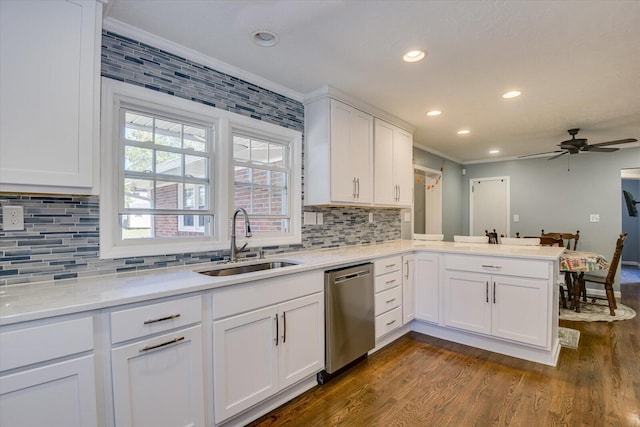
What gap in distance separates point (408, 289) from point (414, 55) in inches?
83.7

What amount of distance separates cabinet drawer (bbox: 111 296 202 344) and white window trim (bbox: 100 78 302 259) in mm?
591

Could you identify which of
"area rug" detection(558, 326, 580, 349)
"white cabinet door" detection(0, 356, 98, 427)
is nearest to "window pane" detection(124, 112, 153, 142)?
"white cabinet door" detection(0, 356, 98, 427)

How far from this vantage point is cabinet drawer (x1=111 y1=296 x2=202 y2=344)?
4.28 feet

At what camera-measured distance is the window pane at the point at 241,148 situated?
245 centimetres

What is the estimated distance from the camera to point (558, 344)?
2850mm

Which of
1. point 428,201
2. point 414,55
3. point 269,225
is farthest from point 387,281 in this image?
point 428,201

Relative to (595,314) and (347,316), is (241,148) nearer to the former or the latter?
(347,316)

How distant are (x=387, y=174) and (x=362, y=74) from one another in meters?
1.27

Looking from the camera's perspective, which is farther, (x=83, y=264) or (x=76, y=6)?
(x=83, y=264)

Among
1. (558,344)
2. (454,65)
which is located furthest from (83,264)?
(558,344)

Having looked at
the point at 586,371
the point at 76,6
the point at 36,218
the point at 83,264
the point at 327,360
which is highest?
the point at 76,6

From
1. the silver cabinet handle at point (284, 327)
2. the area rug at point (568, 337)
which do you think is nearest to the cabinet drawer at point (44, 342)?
the silver cabinet handle at point (284, 327)

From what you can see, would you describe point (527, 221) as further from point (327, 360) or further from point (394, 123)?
point (327, 360)

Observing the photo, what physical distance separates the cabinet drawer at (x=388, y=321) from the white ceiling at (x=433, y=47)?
79.0 inches
